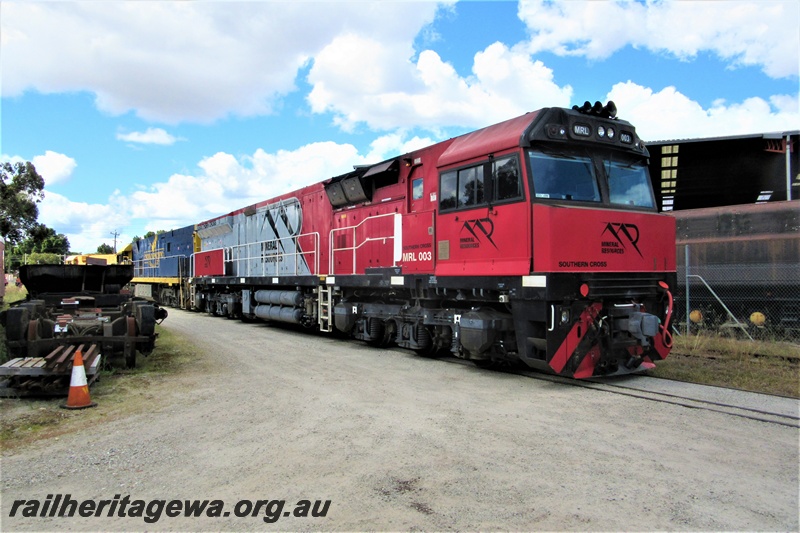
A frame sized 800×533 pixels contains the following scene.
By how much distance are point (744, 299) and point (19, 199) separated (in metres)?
29.6

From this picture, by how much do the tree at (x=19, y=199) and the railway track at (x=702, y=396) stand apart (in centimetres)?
2685

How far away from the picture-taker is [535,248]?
716 cm

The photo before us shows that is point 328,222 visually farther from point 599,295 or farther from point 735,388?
point 735,388

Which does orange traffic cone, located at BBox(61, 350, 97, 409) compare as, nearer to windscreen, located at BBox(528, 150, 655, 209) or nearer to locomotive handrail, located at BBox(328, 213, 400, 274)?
locomotive handrail, located at BBox(328, 213, 400, 274)

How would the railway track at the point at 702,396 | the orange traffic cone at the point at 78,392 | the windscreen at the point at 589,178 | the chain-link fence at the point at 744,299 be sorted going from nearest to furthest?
the railway track at the point at 702,396
the orange traffic cone at the point at 78,392
the windscreen at the point at 589,178
the chain-link fence at the point at 744,299

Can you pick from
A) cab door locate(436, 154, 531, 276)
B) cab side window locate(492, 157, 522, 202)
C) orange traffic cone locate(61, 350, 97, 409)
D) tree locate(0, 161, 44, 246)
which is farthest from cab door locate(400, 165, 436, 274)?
tree locate(0, 161, 44, 246)

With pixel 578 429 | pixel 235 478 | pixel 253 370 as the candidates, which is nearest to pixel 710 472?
pixel 578 429

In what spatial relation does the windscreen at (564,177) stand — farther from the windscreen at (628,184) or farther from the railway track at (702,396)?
the railway track at (702,396)

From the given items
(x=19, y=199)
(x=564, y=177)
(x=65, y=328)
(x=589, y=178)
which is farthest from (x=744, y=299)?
(x=19, y=199)

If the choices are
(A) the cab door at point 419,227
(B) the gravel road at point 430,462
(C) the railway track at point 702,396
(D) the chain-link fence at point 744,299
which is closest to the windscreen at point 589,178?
(A) the cab door at point 419,227

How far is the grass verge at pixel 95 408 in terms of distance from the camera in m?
5.46

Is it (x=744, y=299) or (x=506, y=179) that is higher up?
(x=506, y=179)

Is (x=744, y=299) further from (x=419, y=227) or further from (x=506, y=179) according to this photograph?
(x=419, y=227)

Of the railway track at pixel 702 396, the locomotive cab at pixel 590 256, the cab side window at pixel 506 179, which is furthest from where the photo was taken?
the cab side window at pixel 506 179
